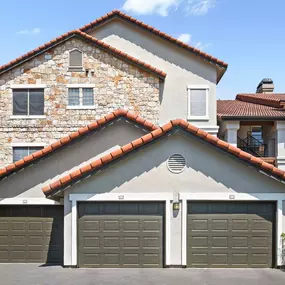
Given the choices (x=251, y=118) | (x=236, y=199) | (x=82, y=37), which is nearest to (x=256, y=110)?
(x=251, y=118)

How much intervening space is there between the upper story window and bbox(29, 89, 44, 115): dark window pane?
198 centimetres

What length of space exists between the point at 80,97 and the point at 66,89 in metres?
0.80

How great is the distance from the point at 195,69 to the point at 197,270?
39.2ft

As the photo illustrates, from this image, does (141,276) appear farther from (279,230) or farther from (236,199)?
(279,230)

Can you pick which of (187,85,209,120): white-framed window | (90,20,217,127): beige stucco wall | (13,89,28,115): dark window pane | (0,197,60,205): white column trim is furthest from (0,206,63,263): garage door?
(187,85,209,120): white-framed window

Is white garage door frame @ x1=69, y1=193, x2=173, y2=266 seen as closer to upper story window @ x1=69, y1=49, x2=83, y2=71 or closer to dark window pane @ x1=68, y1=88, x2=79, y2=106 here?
dark window pane @ x1=68, y1=88, x2=79, y2=106

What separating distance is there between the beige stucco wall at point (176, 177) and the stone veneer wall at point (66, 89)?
572cm

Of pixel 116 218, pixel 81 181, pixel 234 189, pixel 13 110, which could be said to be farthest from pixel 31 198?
pixel 234 189

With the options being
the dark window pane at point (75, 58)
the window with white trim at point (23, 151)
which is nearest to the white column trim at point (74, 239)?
the window with white trim at point (23, 151)

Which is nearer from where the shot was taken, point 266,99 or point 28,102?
point 28,102

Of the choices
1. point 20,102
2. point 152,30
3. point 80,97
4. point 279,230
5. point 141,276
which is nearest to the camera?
point 141,276

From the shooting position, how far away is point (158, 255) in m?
12.1

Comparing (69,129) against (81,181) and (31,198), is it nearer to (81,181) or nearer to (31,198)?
(31,198)

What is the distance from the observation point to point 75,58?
17625 millimetres
